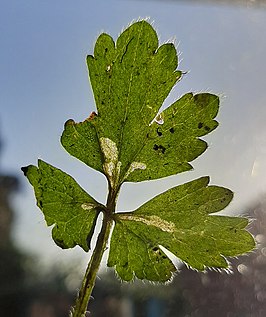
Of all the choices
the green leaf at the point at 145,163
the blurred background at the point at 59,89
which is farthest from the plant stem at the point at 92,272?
the blurred background at the point at 59,89

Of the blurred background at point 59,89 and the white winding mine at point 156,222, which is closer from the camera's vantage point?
the white winding mine at point 156,222

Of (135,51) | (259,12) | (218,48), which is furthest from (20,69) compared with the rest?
(135,51)

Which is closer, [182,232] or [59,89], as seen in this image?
[182,232]

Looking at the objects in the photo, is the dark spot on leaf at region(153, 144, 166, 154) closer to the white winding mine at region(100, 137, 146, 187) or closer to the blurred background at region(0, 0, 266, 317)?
the white winding mine at region(100, 137, 146, 187)

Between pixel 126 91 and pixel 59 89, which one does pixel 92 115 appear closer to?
pixel 126 91

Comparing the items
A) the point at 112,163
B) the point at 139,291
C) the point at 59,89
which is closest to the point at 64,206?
the point at 112,163

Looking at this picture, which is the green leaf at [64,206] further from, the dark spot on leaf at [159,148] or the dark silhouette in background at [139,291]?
the dark silhouette in background at [139,291]

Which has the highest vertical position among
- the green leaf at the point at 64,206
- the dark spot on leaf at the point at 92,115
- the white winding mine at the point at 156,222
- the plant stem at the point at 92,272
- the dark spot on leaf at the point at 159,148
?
the dark spot on leaf at the point at 92,115
